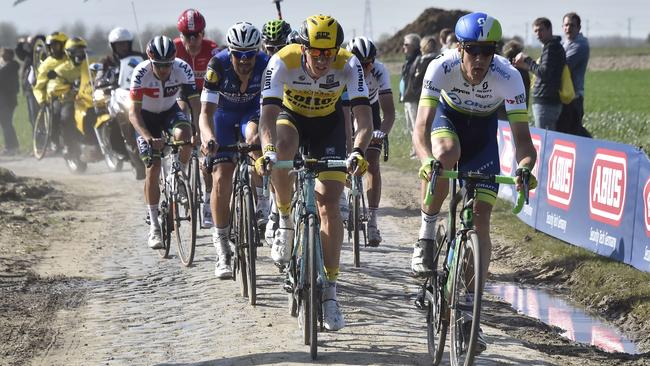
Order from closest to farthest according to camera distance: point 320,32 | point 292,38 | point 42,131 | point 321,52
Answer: point 320,32, point 321,52, point 292,38, point 42,131

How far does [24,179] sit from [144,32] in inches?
1016

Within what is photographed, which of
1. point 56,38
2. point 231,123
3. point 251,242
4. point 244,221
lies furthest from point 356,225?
point 56,38

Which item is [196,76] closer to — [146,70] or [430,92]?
[146,70]

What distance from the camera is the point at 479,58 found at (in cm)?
727

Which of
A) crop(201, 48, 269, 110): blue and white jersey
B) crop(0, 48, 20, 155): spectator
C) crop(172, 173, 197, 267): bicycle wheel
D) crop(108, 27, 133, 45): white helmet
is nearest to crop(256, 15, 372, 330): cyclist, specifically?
crop(201, 48, 269, 110): blue and white jersey

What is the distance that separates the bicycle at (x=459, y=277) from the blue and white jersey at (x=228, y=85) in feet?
10.8

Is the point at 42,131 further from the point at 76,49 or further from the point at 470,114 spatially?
the point at 470,114

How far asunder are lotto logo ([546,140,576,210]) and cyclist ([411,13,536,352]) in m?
4.98

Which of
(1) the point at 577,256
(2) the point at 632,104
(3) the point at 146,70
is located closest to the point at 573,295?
(1) the point at 577,256

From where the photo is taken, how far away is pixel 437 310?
24.0 ft

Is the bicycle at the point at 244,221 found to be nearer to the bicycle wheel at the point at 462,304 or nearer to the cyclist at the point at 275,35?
the cyclist at the point at 275,35

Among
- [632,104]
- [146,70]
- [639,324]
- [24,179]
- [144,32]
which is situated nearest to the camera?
[639,324]

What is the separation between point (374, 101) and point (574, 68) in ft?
16.0

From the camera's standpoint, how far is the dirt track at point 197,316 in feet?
25.8
